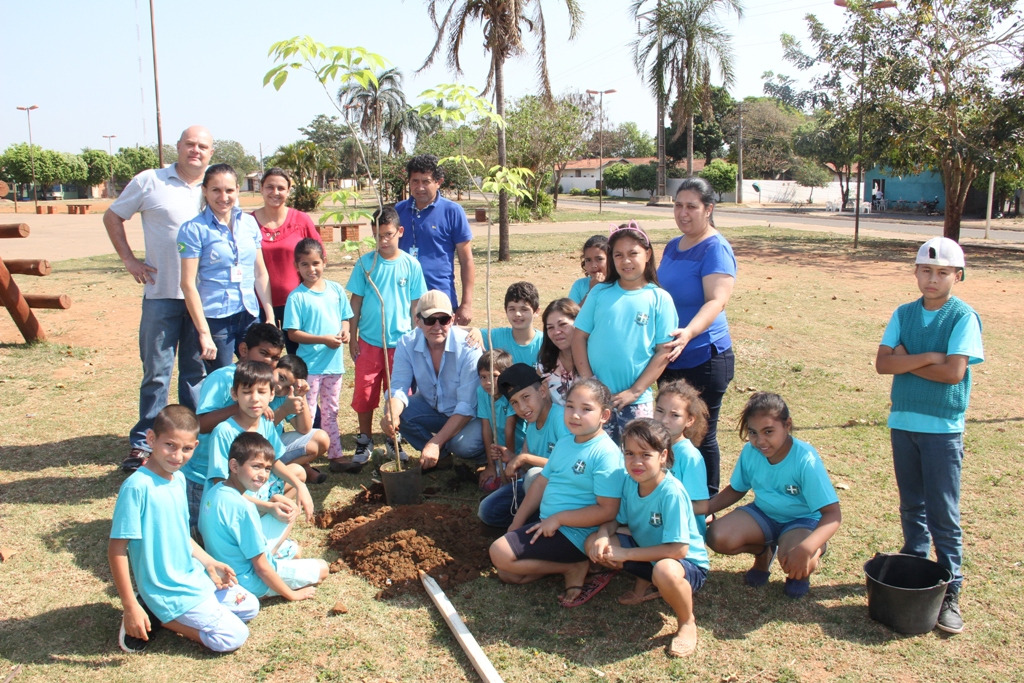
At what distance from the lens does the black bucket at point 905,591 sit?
3262mm

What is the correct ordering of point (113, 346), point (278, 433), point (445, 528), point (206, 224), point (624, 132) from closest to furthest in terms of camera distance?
point (445, 528) → point (278, 433) → point (206, 224) → point (113, 346) → point (624, 132)

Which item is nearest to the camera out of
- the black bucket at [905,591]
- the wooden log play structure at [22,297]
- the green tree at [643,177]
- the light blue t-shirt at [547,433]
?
the black bucket at [905,591]

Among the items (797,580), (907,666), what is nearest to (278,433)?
(797,580)

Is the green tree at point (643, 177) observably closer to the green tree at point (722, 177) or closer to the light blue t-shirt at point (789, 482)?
the green tree at point (722, 177)

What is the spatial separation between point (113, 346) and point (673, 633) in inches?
308

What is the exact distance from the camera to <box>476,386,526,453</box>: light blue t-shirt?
16.1ft

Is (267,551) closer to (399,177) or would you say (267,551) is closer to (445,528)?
(445,528)

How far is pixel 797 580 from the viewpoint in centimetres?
365

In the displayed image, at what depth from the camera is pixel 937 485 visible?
11.2 feet

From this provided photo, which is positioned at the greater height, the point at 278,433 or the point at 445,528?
the point at 278,433

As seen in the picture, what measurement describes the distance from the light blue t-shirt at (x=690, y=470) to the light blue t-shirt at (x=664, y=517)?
11 cm

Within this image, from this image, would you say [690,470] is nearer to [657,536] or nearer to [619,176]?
[657,536]

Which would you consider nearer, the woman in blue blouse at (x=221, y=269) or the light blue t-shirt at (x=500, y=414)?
the woman in blue blouse at (x=221, y=269)

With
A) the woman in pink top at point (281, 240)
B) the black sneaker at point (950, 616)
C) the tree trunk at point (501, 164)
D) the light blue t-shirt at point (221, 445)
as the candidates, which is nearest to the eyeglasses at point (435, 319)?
the woman in pink top at point (281, 240)
